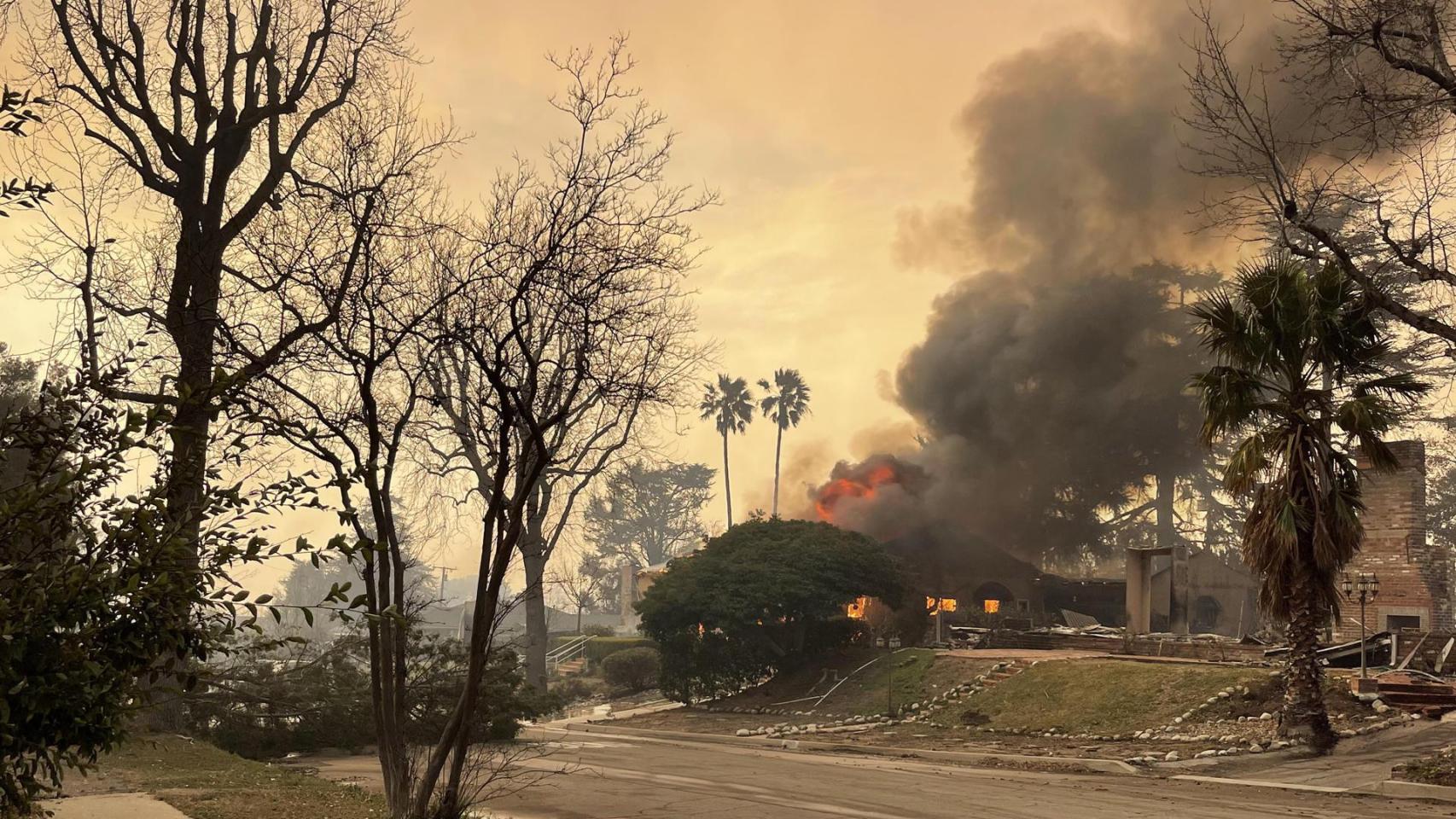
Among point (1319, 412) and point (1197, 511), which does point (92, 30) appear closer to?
point (1319, 412)

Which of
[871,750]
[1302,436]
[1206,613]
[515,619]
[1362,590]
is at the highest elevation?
[1302,436]

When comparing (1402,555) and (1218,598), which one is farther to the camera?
(1218,598)

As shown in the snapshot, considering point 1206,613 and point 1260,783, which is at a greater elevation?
point 1206,613

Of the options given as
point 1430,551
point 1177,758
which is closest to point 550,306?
point 1177,758

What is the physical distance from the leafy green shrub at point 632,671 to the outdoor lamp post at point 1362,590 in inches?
1016

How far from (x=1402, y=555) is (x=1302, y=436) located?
17933 mm

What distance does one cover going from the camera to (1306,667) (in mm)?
20094

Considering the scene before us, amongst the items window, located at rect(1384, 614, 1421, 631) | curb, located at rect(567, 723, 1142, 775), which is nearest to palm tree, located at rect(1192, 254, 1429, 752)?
curb, located at rect(567, 723, 1142, 775)

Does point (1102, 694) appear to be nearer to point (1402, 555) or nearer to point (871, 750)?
point (871, 750)

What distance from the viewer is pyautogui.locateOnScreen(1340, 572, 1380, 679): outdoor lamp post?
24.4 meters

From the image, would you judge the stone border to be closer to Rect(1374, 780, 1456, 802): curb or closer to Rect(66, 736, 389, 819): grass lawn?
Rect(1374, 780, 1456, 802): curb

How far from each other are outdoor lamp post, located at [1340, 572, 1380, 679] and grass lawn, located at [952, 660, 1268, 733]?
6.84 ft

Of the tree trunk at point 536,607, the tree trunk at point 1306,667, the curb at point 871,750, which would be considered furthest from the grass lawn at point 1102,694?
the tree trunk at point 536,607

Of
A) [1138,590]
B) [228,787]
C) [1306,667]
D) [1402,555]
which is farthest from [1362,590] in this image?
[228,787]
